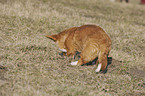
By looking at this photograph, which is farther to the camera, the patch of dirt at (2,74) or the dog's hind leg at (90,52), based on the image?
the dog's hind leg at (90,52)

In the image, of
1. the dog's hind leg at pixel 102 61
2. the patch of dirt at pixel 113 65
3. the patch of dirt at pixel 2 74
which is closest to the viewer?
the patch of dirt at pixel 2 74

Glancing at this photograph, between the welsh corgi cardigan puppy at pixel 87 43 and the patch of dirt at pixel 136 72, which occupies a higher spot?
the welsh corgi cardigan puppy at pixel 87 43

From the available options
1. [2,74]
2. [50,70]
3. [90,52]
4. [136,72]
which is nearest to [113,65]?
[136,72]

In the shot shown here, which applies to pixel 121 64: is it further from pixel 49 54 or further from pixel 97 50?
pixel 49 54

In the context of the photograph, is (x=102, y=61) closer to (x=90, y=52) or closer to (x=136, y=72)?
(x=90, y=52)

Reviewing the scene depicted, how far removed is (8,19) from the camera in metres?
6.93

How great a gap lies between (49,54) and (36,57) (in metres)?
0.41

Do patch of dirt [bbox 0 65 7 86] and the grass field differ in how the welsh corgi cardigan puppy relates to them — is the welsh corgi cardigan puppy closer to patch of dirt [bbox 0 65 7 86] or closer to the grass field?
the grass field

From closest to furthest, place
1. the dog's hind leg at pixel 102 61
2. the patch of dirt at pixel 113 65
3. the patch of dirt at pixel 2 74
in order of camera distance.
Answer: the patch of dirt at pixel 2 74, the dog's hind leg at pixel 102 61, the patch of dirt at pixel 113 65

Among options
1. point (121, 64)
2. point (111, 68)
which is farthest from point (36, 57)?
point (121, 64)

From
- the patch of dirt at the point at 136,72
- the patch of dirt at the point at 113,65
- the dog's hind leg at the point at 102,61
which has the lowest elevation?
the patch of dirt at the point at 136,72

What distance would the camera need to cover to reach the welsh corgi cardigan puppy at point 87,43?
4059mm

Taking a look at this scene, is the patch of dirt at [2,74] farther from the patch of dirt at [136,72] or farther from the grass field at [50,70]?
the patch of dirt at [136,72]

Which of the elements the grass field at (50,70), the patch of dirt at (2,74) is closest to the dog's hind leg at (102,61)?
the grass field at (50,70)
